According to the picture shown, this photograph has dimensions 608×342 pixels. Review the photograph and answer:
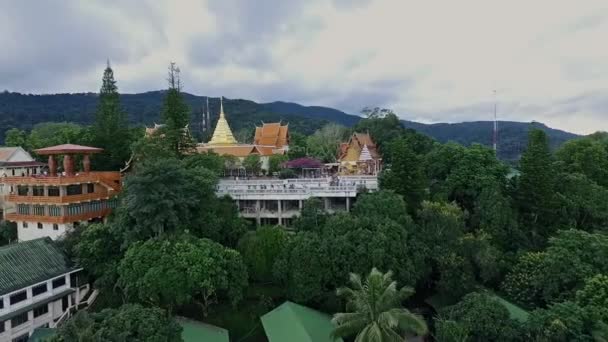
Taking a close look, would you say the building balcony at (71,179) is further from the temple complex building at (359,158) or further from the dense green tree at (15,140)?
the temple complex building at (359,158)

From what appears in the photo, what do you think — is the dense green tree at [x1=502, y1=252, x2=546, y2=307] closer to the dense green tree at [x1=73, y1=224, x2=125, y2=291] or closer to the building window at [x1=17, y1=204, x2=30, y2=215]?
the dense green tree at [x1=73, y1=224, x2=125, y2=291]

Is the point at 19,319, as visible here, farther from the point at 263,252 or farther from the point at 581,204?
the point at 581,204

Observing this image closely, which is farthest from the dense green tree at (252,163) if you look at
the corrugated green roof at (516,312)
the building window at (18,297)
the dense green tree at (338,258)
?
the corrugated green roof at (516,312)

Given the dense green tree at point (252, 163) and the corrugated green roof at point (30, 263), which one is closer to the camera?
the corrugated green roof at point (30, 263)

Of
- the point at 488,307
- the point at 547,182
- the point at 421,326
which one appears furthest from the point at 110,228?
Result: the point at 547,182

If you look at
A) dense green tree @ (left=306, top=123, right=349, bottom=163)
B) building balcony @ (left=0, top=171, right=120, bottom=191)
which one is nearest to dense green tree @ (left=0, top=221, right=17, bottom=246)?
building balcony @ (left=0, top=171, right=120, bottom=191)

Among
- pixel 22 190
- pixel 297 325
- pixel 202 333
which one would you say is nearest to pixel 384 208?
pixel 297 325
